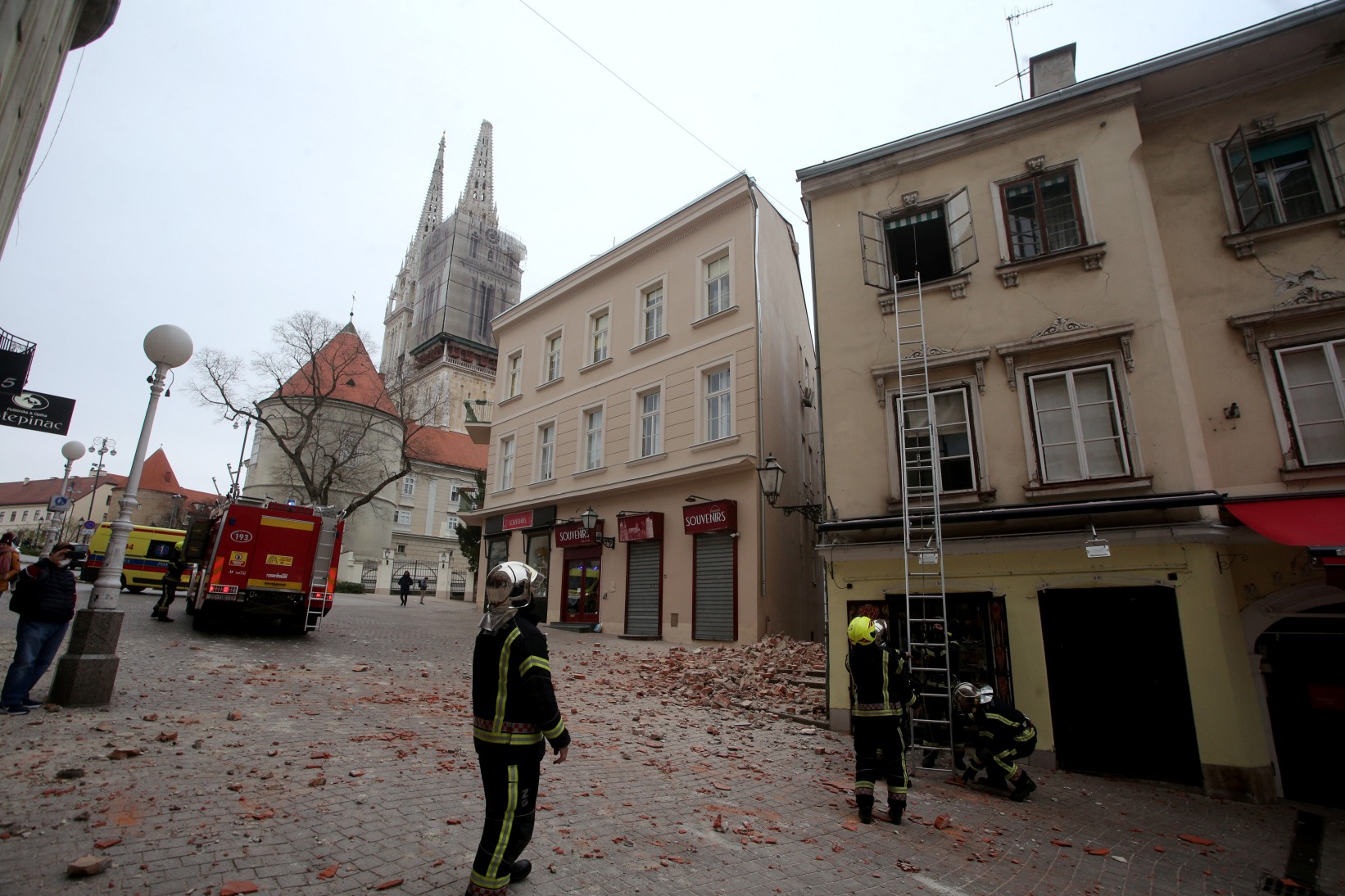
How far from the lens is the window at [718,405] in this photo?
57.7ft

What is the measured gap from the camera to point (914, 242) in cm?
1129

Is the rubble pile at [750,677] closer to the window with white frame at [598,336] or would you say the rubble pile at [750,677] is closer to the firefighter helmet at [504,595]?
the firefighter helmet at [504,595]

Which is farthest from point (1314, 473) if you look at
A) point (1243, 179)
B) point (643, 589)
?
point (643, 589)

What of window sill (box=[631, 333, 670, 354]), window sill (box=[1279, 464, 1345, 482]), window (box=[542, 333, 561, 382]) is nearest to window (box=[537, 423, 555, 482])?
window (box=[542, 333, 561, 382])

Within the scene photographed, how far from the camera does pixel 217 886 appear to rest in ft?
11.6

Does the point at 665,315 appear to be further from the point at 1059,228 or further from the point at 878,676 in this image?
the point at 878,676

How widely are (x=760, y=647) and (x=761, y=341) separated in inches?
306

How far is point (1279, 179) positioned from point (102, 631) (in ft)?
53.1

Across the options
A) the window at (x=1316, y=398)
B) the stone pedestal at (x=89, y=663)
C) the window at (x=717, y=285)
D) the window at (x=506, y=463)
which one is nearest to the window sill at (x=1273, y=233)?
the window at (x=1316, y=398)

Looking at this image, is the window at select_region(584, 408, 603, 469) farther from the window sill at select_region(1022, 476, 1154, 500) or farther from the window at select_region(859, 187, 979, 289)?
the window sill at select_region(1022, 476, 1154, 500)

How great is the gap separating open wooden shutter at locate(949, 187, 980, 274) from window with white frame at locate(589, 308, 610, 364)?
12712 millimetres

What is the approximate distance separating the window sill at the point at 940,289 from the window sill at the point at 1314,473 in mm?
4639

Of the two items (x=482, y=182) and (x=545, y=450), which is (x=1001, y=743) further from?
(x=482, y=182)

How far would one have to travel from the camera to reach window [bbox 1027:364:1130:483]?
902 centimetres
